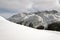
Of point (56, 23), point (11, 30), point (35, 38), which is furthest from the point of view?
point (56, 23)

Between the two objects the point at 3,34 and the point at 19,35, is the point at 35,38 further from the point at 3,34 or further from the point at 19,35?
the point at 3,34

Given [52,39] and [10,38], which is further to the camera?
[52,39]

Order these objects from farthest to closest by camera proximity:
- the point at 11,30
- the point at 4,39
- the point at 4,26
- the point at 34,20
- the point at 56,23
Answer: the point at 34,20
the point at 56,23
the point at 4,26
the point at 11,30
the point at 4,39

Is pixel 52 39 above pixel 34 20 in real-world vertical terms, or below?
below

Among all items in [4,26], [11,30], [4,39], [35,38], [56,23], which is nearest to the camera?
[4,39]

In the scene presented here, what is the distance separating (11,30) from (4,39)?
2.27 ft

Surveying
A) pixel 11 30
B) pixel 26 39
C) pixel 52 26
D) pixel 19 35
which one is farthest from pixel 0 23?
pixel 52 26

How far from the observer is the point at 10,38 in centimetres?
307

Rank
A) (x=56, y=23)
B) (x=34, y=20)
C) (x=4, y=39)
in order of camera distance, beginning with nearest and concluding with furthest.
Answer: (x=4, y=39), (x=56, y=23), (x=34, y=20)

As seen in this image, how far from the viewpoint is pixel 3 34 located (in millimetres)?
3324

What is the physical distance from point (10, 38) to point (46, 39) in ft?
3.15

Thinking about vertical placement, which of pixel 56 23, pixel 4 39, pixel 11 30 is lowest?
pixel 4 39

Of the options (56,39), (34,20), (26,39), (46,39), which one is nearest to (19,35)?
(26,39)

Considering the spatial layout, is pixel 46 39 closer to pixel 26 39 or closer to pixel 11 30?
pixel 26 39
